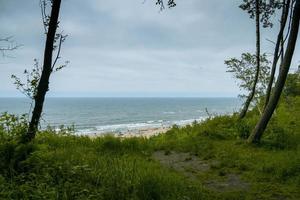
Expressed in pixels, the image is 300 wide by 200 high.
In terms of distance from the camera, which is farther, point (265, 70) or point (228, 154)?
point (265, 70)

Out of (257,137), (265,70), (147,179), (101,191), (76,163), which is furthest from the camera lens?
(265,70)

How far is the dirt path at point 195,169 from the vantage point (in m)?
7.49

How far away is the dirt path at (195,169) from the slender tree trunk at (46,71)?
13.4ft

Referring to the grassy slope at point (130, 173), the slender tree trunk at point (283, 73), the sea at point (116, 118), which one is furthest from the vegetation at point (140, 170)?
the sea at point (116, 118)

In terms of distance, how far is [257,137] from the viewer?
40.3 feet

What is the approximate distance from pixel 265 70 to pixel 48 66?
17231 millimetres

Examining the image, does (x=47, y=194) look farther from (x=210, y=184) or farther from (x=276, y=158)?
(x=276, y=158)

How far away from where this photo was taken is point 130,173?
6.61 metres

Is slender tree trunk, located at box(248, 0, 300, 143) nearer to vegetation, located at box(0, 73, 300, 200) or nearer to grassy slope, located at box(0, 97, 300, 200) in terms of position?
vegetation, located at box(0, 73, 300, 200)

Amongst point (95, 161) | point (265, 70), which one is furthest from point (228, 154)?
point (265, 70)

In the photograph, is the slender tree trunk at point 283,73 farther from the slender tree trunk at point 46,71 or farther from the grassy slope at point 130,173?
the slender tree trunk at point 46,71

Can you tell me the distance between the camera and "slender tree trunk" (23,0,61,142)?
7762 mm

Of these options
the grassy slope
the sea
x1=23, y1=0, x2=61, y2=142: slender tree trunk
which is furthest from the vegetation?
the sea

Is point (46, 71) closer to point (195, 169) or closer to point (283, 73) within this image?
point (195, 169)
